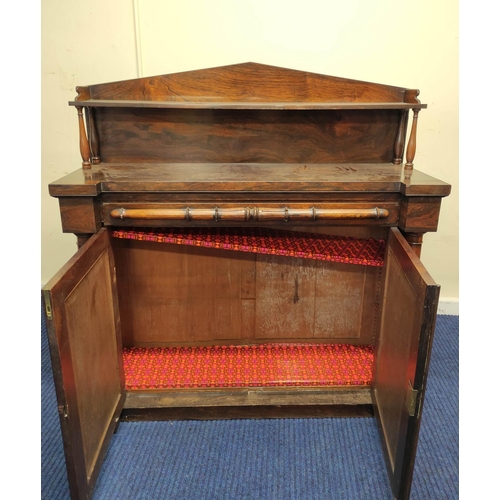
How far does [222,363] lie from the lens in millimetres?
1941

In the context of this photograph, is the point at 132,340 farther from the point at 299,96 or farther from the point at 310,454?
the point at 299,96

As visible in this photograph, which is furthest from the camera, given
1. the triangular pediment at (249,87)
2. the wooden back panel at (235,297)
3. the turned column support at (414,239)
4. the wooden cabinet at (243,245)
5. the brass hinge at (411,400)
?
the wooden back panel at (235,297)

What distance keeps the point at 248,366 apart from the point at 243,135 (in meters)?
0.99

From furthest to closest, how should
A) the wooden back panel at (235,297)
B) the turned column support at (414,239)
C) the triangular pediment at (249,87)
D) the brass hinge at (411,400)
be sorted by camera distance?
the wooden back panel at (235,297)
the triangular pediment at (249,87)
the turned column support at (414,239)
the brass hinge at (411,400)

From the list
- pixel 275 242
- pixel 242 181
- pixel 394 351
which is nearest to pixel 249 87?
pixel 242 181

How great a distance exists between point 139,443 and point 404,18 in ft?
7.08

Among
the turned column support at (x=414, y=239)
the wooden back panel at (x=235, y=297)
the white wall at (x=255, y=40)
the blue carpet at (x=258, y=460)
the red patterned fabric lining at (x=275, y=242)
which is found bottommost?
the blue carpet at (x=258, y=460)

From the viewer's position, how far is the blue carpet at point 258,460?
1467 millimetres

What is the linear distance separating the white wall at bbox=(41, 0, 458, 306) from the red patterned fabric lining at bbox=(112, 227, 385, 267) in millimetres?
830

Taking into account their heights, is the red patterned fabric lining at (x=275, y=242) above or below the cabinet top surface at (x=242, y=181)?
below

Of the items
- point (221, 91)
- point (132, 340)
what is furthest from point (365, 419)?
point (221, 91)

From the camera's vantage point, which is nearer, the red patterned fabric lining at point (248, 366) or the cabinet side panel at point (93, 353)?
the cabinet side panel at point (93, 353)

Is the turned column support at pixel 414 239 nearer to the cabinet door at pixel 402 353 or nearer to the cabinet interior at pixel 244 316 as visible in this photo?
the cabinet door at pixel 402 353

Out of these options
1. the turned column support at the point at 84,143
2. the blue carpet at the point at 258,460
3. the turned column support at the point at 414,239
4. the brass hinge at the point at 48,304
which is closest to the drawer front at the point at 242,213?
the turned column support at the point at 414,239
